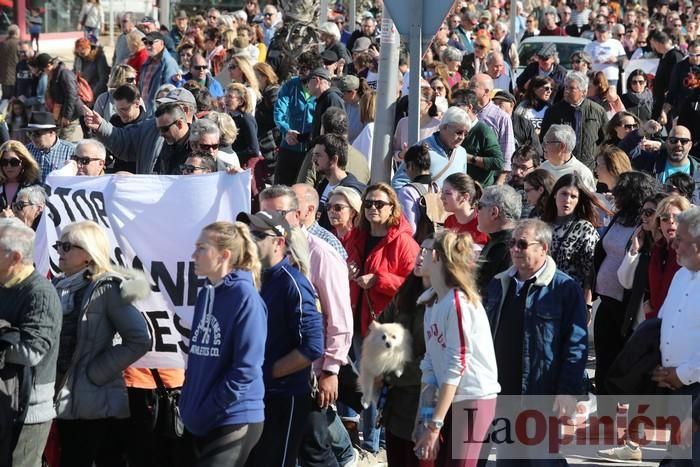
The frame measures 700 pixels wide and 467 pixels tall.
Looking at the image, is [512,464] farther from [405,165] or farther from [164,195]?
[405,165]

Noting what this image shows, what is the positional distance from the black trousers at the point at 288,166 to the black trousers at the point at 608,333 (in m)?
4.67

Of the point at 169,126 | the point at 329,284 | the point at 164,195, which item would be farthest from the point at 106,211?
the point at 169,126

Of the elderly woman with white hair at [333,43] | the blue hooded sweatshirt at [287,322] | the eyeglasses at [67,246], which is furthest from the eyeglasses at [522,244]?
the elderly woman with white hair at [333,43]

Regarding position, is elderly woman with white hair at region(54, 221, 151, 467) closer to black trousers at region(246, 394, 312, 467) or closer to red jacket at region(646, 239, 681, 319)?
black trousers at region(246, 394, 312, 467)

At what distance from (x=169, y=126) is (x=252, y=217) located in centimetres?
372

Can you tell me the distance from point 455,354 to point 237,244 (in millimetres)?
1107

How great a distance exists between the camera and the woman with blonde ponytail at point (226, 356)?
6.05 metres

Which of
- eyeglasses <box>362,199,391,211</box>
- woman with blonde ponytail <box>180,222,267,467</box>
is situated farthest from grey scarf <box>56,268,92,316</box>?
eyeglasses <box>362,199,391,211</box>

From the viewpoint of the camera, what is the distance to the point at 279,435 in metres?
6.62

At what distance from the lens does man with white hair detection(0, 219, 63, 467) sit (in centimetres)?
638

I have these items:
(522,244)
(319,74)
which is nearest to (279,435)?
(522,244)

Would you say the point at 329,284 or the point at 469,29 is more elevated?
the point at 469,29

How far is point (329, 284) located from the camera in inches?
284

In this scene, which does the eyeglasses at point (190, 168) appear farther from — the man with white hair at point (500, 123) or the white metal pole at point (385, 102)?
the man with white hair at point (500, 123)
